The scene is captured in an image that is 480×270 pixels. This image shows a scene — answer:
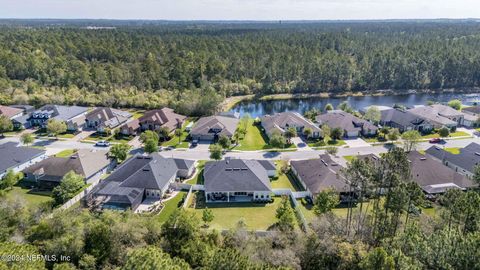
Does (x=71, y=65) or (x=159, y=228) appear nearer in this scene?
(x=159, y=228)

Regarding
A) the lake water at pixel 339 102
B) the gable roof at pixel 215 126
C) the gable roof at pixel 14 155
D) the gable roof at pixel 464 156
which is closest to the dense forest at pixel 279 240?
the gable roof at pixel 14 155

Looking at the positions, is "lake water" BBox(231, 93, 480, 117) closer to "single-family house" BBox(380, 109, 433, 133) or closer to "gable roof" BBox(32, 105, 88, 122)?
"single-family house" BBox(380, 109, 433, 133)

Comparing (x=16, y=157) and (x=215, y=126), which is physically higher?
(x=215, y=126)

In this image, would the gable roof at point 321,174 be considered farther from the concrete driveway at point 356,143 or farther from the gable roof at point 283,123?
the gable roof at point 283,123

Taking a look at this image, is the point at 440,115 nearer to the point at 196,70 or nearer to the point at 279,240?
the point at 279,240

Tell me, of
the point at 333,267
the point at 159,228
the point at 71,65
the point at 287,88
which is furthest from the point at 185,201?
the point at 71,65

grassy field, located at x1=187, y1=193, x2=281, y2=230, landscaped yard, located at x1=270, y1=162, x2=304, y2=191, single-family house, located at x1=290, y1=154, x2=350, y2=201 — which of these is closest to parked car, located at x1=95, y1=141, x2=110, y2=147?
grassy field, located at x1=187, y1=193, x2=281, y2=230

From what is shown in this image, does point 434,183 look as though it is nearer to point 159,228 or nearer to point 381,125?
point 381,125

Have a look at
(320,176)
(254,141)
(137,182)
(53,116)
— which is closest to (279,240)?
(320,176)
